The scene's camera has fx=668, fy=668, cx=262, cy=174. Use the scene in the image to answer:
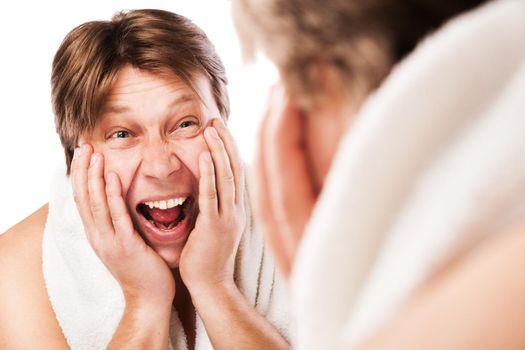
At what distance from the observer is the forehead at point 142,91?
76 centimetres

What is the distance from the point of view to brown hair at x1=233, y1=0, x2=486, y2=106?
375 millimetres

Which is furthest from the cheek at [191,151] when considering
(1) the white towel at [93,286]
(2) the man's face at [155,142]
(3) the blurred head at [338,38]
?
(3) the blurred head at [338,38]

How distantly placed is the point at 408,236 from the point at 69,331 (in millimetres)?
622

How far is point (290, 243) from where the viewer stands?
0.47 m

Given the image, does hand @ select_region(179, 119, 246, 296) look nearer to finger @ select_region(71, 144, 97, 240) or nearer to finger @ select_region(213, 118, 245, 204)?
finger @ select_region(213, 118, 245, 204)

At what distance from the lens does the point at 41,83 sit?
33.3 inches

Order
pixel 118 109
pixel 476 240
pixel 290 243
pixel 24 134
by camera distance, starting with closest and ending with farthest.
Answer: pixel 476 240 → pixel 290 243 → pixel 118 109 → pixel 24 134

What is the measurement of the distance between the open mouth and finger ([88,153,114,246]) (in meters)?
0.04

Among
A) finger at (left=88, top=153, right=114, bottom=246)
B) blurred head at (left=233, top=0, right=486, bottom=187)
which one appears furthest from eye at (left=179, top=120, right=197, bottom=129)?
blurred head at (left=233, top=0, right=486, bottom=187)

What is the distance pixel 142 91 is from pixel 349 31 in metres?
0.42

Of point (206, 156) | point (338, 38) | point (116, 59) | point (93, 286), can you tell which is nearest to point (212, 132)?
point (206, 156)

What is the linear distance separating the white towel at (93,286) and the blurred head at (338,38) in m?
0.43

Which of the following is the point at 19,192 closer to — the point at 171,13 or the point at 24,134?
the point at 24,134

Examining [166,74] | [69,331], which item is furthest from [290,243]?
[69,331]
